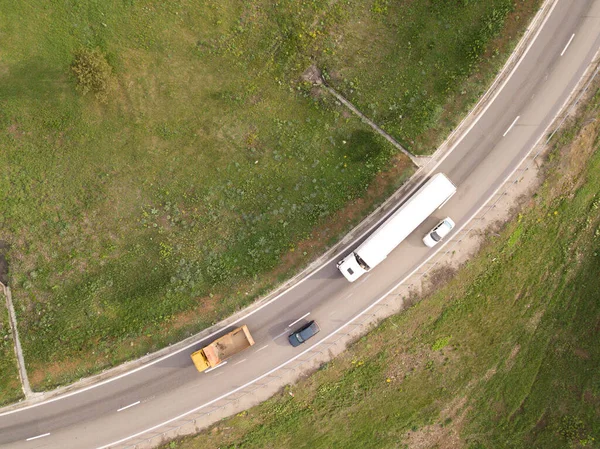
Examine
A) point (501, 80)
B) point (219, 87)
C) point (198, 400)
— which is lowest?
point (198, 400)

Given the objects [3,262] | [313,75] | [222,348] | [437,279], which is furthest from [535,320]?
[3,262]

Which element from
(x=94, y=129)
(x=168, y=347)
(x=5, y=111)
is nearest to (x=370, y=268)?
(x=168, y=347)

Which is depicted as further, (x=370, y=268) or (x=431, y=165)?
(x=431, y=165)

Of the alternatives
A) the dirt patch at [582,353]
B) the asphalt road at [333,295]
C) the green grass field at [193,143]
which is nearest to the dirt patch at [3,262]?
the green grass field at [193,143]

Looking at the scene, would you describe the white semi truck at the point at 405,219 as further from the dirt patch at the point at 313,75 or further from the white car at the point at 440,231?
the dirt patch at the point at 313,75

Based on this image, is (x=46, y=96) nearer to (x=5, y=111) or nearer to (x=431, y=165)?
→ (x=5, y=111)

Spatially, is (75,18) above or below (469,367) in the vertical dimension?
above
